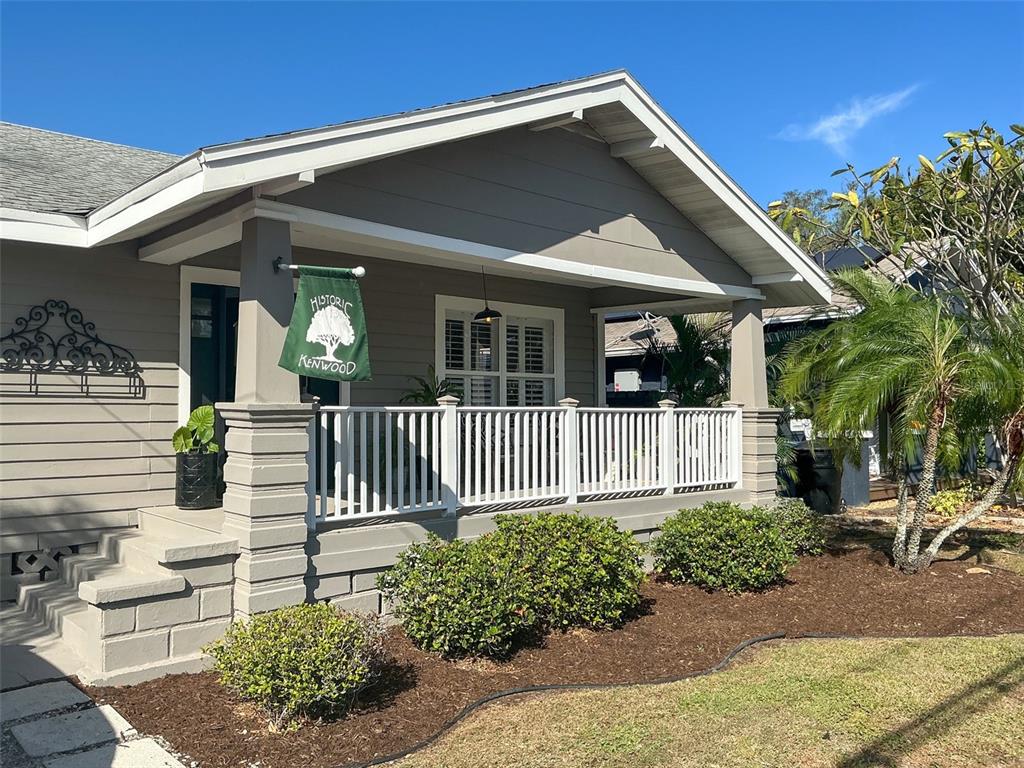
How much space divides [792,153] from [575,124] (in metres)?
22.0

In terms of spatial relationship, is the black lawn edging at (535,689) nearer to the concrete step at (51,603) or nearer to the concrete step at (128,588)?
the concrete step at (128,588)

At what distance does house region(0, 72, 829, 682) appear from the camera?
5.30 metres

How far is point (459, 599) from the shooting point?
5.33 meters

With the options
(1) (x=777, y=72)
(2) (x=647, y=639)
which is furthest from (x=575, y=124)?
(1) (x=777, y=72)

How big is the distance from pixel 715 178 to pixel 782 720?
5596mm

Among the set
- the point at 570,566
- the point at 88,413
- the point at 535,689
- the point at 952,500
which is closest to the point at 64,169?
the point at 88,413

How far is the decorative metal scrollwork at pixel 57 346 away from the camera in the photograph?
6.32m

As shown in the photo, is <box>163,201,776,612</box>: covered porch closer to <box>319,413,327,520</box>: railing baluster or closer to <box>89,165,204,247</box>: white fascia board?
<box>319,413,327,520</box>: railing baluster

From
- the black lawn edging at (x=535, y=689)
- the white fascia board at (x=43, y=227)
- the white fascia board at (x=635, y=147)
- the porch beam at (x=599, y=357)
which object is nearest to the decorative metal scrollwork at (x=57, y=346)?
the white fascia board at (x=43, y=227)

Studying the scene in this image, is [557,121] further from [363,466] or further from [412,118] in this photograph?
[363,466]

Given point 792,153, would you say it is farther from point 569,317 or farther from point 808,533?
point 808,533

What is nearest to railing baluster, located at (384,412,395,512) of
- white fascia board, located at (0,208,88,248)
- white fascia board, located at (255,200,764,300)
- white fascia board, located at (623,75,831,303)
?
white fascia board, located at (255,200,764,300)

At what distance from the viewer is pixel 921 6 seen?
11.3 meters

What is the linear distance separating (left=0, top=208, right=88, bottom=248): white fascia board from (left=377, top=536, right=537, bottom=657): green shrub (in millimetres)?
3541
